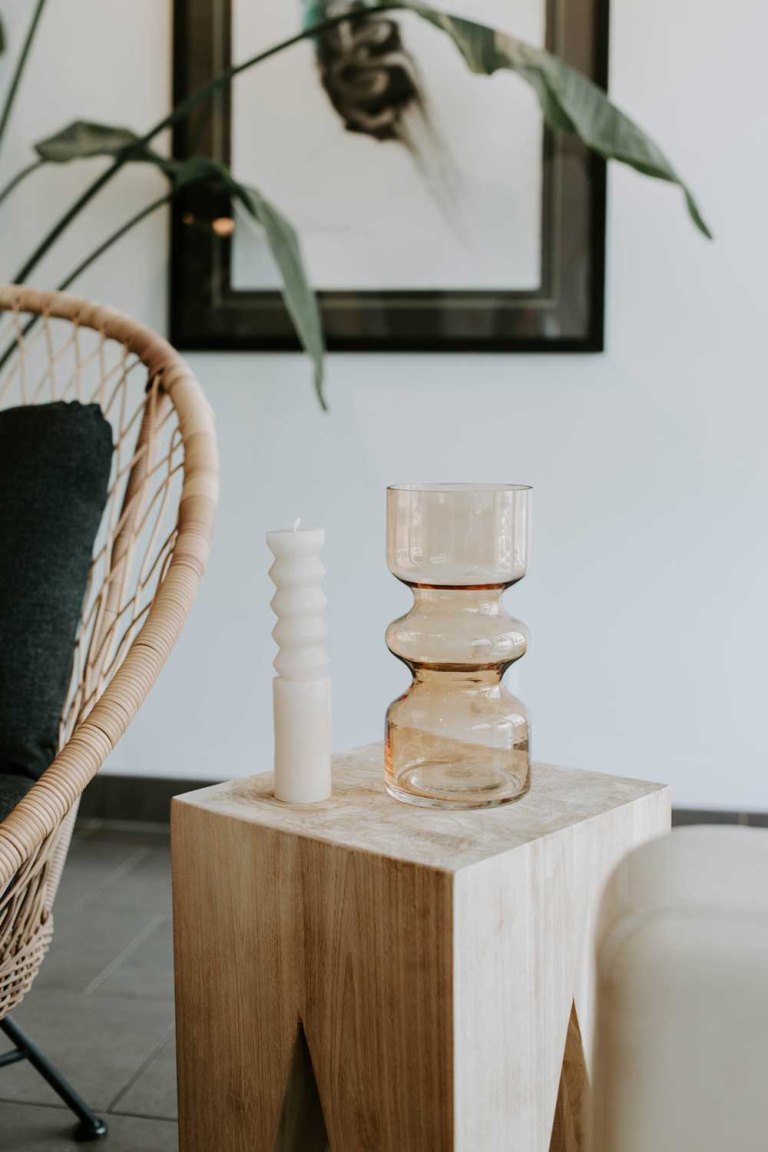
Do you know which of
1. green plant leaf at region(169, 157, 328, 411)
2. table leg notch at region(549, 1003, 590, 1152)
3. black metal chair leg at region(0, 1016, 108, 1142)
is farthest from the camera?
green plant leaf at region(169, 157, 328, 411)

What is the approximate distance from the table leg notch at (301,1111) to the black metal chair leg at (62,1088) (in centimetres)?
52

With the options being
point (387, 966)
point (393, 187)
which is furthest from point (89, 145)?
point (387, 966)

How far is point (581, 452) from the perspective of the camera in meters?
2.28

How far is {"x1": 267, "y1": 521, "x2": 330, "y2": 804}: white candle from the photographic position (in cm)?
93

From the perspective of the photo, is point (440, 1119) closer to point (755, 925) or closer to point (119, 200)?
point (755, 925)

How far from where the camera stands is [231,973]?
903 millimetres

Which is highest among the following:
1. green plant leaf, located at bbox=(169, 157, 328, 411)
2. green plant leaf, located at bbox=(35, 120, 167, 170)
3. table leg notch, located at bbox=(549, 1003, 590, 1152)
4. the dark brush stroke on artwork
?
the dark brush stroke on artwork

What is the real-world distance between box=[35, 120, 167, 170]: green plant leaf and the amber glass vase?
128 centimetres

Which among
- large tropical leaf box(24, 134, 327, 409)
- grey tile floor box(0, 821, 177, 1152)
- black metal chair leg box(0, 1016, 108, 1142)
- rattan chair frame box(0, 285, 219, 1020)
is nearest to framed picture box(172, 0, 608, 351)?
large tropical leaf box(24, 134, 327, 409)

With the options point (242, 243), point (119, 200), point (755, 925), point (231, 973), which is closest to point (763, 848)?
point (755, 925)

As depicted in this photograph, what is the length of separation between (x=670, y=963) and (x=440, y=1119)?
0.35 metres

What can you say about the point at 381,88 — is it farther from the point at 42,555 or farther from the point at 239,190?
the point at 42,555

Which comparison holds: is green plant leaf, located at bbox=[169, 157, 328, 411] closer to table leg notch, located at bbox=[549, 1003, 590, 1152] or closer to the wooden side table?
the wooden side table

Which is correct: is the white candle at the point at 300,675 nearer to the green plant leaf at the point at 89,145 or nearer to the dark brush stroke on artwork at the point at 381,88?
the green plant leaf at the point at 89,145
